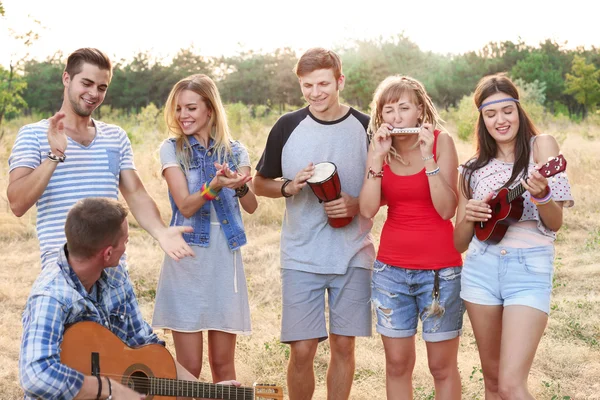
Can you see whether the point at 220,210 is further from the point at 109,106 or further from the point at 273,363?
the point at 109,106

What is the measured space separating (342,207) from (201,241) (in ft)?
2.64

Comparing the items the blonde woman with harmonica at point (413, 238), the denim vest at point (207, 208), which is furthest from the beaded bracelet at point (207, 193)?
the blonde woman with harmonica at point (413, 238)

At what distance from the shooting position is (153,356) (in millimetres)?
3406

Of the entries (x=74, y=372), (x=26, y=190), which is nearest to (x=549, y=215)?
(x=74, y=372)

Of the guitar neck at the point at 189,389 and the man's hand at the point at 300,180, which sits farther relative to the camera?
the man's hand at the point at 300,180

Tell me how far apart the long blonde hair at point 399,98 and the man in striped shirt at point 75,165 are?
48.7 inches

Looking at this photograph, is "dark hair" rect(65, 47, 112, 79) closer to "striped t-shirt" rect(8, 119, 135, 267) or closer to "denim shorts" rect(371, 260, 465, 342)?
"striped t-shirt" rect(8, 119, 135, 267)

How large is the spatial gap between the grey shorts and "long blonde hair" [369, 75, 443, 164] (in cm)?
75

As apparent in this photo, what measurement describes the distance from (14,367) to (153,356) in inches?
99.9

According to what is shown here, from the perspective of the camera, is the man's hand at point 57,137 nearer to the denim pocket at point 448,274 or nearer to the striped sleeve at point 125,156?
the striped sleeve at point 125,156

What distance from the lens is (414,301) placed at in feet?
12.9

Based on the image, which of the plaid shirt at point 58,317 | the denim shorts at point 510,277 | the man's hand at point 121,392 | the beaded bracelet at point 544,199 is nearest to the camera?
the plaid shirt at point 58,317

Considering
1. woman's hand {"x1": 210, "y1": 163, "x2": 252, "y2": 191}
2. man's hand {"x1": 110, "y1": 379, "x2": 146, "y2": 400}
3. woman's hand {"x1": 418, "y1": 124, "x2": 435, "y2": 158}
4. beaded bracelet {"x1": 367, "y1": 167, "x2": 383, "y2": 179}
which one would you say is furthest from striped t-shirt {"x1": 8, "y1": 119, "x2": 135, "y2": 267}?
woman's hand {"x1": 418, "y1": 124, "x2": 435, "y2": 158}

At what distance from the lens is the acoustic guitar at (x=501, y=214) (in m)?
3.53
